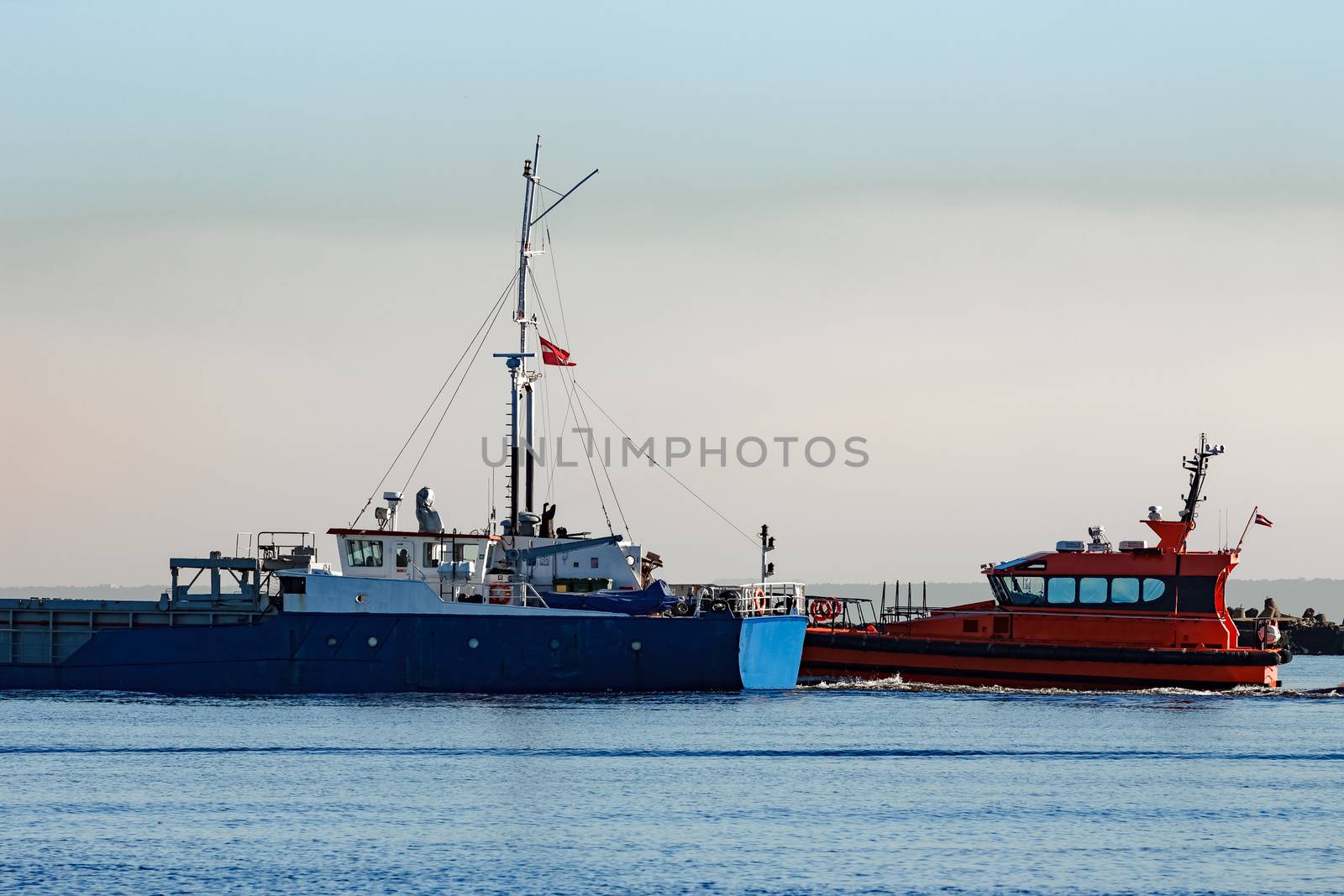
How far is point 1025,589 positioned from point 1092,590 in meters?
1.92

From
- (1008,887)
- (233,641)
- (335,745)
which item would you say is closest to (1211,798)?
(1008,887)

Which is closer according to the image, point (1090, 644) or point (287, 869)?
point (287, 869)

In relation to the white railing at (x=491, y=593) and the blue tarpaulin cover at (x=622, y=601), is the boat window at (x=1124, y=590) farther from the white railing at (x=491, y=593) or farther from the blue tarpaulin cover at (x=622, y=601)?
the white railing at (x=491, y=593)

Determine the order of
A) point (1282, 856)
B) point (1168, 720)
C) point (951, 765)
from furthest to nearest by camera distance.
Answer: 1. point (1168, 720)
2. point (951, 765)
3. point (1282, 856)

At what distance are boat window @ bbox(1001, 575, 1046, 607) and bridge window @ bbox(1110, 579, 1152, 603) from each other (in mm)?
1977

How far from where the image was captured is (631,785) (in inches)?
1384

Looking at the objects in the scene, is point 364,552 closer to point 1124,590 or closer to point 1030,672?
point 1030,672

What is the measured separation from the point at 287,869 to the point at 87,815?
6249 mm

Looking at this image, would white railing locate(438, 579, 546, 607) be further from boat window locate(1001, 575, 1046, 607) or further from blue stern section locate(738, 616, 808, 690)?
boat window locate(1001, 575, 1046, 607)

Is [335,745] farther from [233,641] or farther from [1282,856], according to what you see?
[1282,856]

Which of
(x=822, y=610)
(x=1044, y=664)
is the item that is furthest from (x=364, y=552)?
(x=1044, y=664)

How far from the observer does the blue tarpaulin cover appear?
48.6 meters

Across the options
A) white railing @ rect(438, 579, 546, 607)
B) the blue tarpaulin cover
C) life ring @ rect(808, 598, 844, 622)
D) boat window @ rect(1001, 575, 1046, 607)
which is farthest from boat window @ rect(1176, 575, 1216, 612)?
white railing @ rect(438, 579, 546, 607)

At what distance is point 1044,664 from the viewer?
2020 inches
